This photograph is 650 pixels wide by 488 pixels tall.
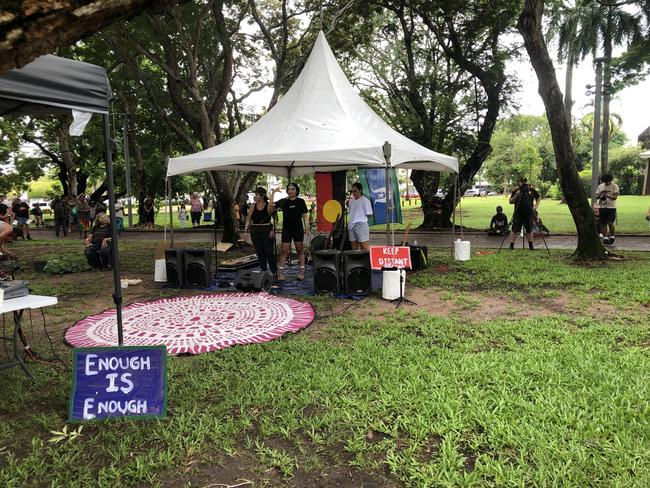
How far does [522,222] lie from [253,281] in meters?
6.87

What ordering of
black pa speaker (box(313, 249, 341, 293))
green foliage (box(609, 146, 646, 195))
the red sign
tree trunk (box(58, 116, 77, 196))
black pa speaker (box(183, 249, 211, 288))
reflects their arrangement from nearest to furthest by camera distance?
the red sign → black pa speaker (box(313, 249, 341, 293)) → black pa speaker (box(183, 249, 211, 288)) → tree trunk (box(58, 116, 77, 196)) → green foliage (box(609, 146, 646, 195))

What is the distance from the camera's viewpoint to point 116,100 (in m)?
18.9

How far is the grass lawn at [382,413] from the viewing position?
2.54m

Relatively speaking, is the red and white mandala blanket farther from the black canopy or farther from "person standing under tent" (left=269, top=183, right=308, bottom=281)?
the black canopy

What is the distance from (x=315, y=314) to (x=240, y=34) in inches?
539

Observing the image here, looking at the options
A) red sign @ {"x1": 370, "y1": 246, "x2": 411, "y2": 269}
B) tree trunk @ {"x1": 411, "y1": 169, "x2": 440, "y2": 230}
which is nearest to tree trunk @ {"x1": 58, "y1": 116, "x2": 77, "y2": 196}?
tree trunk @ {"x1": 411, "y1": 169, "x2": 440, "y2": 230}

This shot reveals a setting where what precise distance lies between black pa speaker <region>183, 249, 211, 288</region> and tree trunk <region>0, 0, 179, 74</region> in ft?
20.7

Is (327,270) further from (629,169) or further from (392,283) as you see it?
(629,169)

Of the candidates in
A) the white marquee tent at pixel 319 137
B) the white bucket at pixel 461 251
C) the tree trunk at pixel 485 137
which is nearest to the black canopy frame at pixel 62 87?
the white marquee tent at pixel 319 137

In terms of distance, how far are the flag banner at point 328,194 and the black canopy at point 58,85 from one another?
288 inches

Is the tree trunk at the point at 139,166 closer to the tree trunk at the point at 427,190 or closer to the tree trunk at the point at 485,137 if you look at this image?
the tree trunk at the point at 427,190

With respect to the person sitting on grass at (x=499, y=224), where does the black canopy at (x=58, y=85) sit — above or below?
above

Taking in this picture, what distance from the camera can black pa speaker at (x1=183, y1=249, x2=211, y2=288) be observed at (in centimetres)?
775

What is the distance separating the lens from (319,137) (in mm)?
7285
